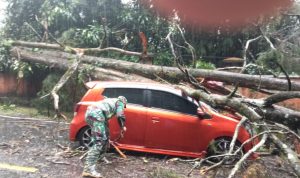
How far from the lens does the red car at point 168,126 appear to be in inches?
332

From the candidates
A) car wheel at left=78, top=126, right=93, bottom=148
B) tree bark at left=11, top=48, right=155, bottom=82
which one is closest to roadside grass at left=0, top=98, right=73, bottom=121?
tree bark at left=11, top=48, right=155, bottom=82

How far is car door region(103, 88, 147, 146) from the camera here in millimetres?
8500

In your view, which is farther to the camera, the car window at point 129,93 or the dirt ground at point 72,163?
the car window at point 129,93

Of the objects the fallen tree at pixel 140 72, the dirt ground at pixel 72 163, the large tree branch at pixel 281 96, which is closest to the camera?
the large tree branch at pixel 281 96

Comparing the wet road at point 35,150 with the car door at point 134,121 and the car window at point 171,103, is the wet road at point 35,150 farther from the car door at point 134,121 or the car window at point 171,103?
the car window at point 171,103

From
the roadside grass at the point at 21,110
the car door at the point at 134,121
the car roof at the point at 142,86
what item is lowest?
the roadside grass at the point at 21,110

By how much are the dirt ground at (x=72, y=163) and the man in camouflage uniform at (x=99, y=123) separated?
32cm

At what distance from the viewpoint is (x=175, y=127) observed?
27.7 feet

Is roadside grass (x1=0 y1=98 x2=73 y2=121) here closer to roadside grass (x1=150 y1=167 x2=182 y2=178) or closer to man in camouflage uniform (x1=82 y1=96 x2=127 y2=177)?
man in camouflage uniform (x1=82 y1=96 x2=127 y2=177)

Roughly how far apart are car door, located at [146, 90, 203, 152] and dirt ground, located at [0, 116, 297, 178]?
0.33m

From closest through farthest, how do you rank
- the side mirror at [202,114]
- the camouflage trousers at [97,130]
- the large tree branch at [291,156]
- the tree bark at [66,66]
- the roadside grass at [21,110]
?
the large tree branch at [291,156], the camouflage trousers at [97,130], the side mirror at [202,114], the tree bark at [66,66], the roadside grass at [21,110]

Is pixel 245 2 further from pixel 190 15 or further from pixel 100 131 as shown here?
pixel 100 131

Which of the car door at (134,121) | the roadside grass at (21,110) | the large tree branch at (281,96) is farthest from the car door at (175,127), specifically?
the roadside grass at (21,110)

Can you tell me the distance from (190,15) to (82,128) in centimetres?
860
